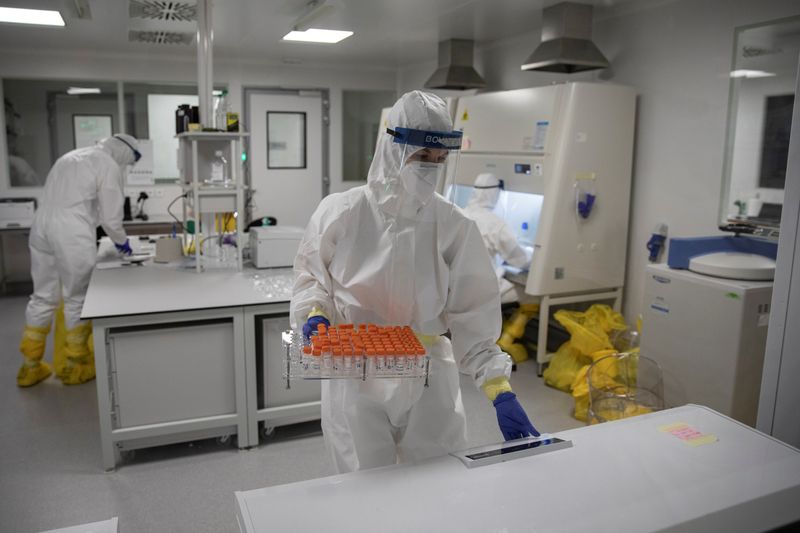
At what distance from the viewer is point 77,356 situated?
12.0ft

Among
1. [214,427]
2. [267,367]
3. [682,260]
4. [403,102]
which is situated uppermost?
[403,102]

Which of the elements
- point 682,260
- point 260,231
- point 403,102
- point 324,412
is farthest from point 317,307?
point 682,260

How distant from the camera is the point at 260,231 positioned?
11.6 ft

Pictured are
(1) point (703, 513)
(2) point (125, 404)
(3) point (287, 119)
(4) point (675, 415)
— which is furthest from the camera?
(3) point (287, 119)

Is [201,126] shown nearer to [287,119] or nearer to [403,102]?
[403,102]

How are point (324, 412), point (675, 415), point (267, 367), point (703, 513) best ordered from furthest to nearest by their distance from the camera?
1. point (267, 367)
2. point (324, 412)
3. point (675, 415)
4. point (703, 513)

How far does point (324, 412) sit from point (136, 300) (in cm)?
144

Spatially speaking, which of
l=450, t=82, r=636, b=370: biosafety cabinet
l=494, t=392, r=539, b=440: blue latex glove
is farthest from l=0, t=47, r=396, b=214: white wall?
l=494, t=392, r=539, b=440: blue latex glove

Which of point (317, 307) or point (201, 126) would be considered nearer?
point (317, 307)

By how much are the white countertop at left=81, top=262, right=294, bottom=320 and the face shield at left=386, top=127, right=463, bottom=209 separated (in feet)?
4.46

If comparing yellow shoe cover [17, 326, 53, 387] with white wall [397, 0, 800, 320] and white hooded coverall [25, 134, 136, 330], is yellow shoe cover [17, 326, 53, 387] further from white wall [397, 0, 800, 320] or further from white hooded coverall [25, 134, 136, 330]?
white wall [397, 0, 800, 320]

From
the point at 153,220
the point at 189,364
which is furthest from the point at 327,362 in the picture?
the point at 153,220

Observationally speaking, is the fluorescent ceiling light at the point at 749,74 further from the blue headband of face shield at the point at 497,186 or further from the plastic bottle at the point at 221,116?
the plastic bottle at the point at 221,116

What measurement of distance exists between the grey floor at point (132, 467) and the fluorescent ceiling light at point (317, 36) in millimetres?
3023
